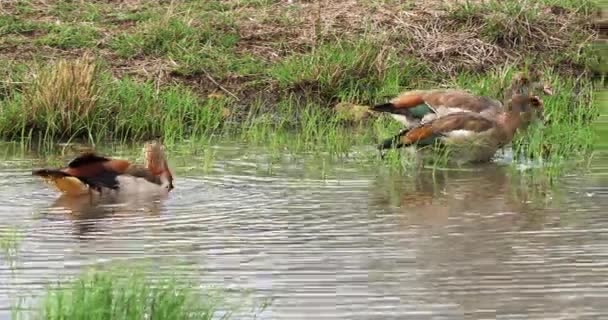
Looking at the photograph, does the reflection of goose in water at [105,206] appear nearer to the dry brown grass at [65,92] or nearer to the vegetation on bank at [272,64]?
the vegetation on bank at [272,64]

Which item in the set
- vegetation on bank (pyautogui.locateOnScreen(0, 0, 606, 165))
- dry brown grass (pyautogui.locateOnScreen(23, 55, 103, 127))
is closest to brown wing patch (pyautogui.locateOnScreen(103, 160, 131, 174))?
vegetation on bank (pyautogui.locateOnScreen(0, 0, 606, 165))

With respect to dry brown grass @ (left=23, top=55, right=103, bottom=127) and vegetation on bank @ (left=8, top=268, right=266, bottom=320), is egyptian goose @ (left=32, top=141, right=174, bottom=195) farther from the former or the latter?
vegetation on bank @ (left=8, top=268, right=266, bottom=320)

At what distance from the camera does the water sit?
7.04 m

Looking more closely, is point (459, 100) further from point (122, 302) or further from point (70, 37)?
point (122, 302)

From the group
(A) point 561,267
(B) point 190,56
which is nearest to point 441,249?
(A) point 561,267

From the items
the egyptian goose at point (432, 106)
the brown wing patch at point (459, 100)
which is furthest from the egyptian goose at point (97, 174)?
the brown wing patch at point (459, 100)

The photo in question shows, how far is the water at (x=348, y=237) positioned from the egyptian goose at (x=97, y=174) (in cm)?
13

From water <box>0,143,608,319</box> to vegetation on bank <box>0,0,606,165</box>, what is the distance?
884 mm

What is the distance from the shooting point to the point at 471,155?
36.4 feet

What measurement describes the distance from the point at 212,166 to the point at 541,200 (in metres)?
2.26

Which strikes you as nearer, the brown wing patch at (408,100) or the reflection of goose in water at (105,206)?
the reflection of goose in water at (105,206)

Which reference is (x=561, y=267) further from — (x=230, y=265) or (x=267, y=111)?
(x=267, y=111)

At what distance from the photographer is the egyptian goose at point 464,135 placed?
11062 mm

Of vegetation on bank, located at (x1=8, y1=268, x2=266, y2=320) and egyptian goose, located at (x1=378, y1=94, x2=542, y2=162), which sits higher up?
egyptian goose, located at (x1=378, y1=94, x2=542, y2=162)
